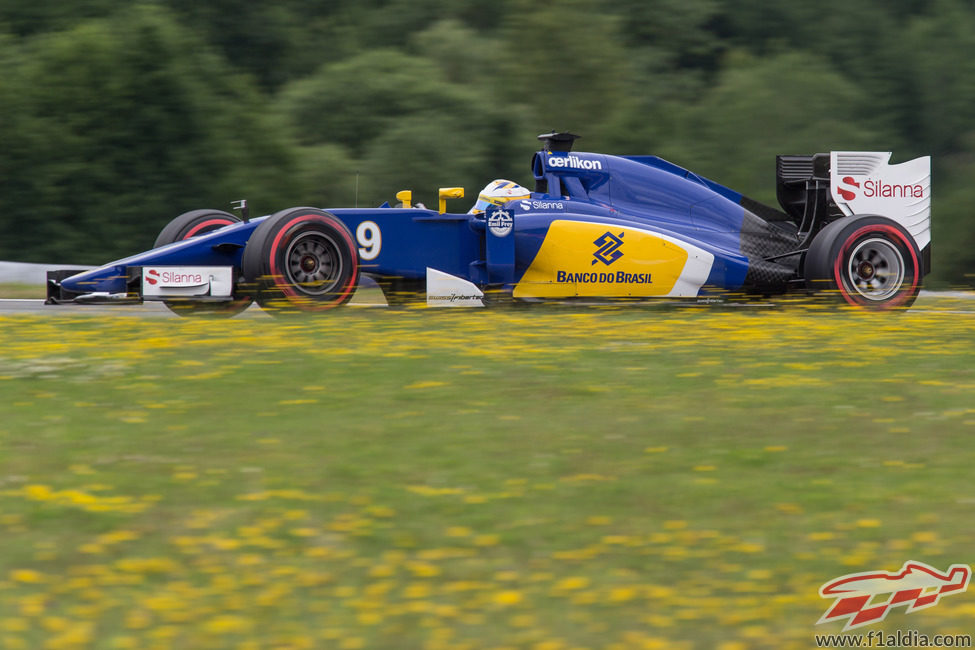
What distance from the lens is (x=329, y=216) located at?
9.23m

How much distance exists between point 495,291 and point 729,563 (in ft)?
19.5

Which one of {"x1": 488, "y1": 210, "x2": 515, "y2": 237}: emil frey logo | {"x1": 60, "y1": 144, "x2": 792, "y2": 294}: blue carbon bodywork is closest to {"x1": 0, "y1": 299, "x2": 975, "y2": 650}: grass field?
{"x1": 60, "y1": 144, "x2": 792, "y2": 294}: blue carbon bodywork

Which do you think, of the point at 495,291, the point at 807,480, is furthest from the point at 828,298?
the point at 807,480

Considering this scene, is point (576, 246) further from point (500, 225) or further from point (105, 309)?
point (105, 309)

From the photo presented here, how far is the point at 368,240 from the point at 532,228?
1285 mm

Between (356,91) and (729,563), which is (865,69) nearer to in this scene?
(356,91)

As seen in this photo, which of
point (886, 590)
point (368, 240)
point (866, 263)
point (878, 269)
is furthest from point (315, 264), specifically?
point (886, 590)

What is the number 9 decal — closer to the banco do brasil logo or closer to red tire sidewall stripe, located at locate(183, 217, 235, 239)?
red tire sidewall stripe, located at locate(183, 217, 235, 239)

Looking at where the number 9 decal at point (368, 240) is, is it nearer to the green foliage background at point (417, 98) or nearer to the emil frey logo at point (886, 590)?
the emil frey logo at point (886, 590)

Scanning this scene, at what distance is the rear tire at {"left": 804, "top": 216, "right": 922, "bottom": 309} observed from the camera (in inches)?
406

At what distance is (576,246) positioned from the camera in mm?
9836

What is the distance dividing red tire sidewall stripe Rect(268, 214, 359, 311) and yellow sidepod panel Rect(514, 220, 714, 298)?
Answer: 139cm

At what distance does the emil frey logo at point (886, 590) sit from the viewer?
3.82 meters

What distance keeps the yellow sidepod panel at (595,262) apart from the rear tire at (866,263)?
1.34m
